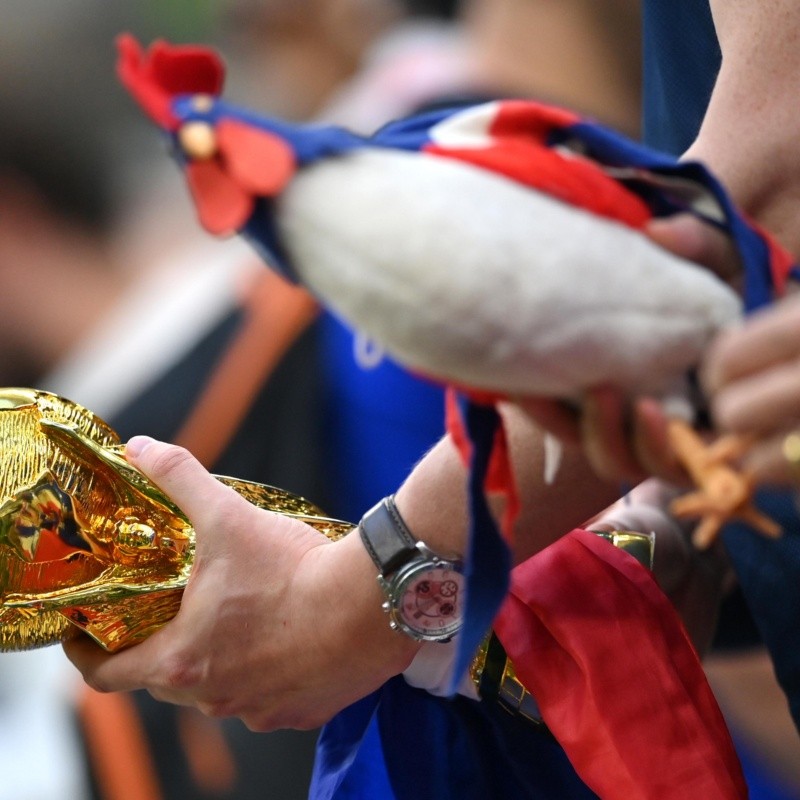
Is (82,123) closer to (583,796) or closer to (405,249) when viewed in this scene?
(583,796)

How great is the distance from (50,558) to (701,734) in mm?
329

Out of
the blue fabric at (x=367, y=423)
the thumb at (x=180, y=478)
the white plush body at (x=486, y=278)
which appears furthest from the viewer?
the blue fabric at (x=367, y=423)

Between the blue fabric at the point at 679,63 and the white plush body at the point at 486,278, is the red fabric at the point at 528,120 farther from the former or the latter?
the blue fabric at the point at 679,63

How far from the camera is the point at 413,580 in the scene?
63 centimetres

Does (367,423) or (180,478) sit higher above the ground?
(180,478)

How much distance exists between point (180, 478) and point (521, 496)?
18 cm

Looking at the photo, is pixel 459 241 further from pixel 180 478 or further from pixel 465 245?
pixel 180 478

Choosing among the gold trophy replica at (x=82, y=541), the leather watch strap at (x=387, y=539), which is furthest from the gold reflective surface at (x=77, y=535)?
the leather watch strap at (x=387, y=539)

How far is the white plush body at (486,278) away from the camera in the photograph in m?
0.40

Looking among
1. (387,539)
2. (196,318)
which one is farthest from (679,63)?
(196,318)

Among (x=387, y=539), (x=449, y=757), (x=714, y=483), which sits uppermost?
(x=714, y=483)

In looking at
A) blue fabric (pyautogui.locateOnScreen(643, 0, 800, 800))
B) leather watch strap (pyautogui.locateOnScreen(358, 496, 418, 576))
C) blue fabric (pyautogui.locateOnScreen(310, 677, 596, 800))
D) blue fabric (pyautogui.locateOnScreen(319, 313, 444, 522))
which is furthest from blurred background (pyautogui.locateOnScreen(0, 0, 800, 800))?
leather watch strap (pyautogui.locateOnScreen(358, 496, 418, 576))

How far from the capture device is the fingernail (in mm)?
685

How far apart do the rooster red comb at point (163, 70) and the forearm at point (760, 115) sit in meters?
0.23
